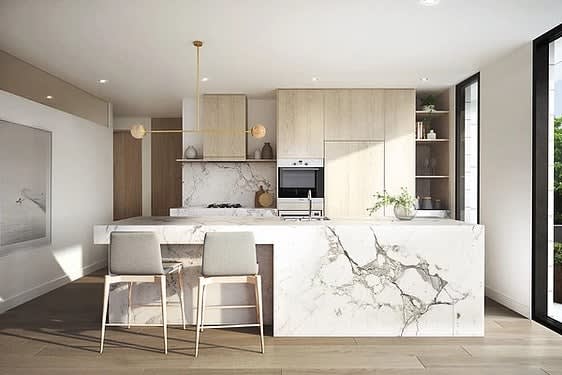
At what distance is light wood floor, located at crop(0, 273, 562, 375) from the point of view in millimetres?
3430

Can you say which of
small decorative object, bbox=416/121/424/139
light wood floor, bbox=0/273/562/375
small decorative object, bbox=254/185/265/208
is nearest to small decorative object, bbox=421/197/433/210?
small decorative object, bbox=416/121/424/139

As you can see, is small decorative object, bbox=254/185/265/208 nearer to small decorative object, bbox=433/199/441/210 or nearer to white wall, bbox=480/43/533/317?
small decorative object, bbox=433/199/441/210

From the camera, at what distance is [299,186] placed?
22.0ft

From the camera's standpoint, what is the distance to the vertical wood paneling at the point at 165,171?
8727 mm

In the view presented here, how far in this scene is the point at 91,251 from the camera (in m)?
7.34

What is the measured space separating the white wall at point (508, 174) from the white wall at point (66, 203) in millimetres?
4770

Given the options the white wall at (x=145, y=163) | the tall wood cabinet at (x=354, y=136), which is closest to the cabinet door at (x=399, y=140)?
the tall wood cabinet at (x=354, y=136)

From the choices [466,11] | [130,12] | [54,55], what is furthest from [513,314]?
[54,55]

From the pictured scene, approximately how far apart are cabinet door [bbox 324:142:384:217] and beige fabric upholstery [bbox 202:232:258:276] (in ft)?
9.92

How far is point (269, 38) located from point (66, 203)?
3494 millimetres

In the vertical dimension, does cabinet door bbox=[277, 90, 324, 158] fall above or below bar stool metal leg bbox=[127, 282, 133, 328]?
above

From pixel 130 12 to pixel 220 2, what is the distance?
0.69 meters

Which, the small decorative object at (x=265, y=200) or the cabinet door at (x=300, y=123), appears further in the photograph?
the small decorative object at (x=265, y=200)

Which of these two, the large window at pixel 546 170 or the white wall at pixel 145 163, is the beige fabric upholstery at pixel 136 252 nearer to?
the large window at pixel 546 170
